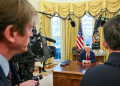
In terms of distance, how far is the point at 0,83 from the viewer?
13.7 inches

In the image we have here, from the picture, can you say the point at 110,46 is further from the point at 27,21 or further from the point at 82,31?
the point at 82,31

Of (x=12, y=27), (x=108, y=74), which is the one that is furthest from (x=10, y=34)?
(x=108, y=74)

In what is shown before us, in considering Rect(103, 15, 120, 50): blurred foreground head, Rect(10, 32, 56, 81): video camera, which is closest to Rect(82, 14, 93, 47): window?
Rect(10, 32, 56, 81): video camera

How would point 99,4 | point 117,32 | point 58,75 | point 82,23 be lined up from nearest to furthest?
point 117,32
point 58,75
point 99,4
point 82,23

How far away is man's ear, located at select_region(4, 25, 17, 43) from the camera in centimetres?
39

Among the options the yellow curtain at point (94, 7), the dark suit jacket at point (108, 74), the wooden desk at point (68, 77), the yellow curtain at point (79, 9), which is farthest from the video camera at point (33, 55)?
the yellow curtain at point (94, 7)

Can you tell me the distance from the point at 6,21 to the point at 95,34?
5.34 m

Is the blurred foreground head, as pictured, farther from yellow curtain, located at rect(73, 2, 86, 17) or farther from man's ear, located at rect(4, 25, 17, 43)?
yellow curtain, located at rect(73, 2, 86, 17)

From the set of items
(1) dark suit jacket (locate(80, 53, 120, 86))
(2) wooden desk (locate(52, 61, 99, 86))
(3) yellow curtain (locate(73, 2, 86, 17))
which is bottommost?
(2) wooden desk (locate(52, 61, 99, 86))

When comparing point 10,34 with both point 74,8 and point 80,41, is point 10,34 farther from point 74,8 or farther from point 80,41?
point 74,8

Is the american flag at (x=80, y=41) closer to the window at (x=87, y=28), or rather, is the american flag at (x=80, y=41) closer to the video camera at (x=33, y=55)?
the window at (x=87, y=28)

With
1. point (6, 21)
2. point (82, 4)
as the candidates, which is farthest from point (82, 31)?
point (6, 21)

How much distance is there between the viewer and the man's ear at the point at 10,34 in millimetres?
386

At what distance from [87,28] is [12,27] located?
18.6ft
